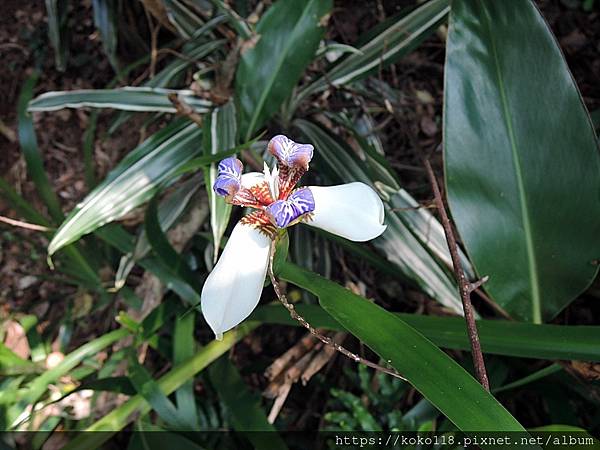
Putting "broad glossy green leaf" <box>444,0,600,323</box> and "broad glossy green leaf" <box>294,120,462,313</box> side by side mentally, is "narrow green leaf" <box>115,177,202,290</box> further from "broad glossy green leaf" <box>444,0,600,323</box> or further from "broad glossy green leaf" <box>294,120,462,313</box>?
"broad glossy green leaf" <box>444,0,600,323</box>

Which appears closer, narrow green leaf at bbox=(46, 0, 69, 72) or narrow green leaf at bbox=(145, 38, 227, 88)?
narrow green leaf at bbox=(145, 38, 227, 88)

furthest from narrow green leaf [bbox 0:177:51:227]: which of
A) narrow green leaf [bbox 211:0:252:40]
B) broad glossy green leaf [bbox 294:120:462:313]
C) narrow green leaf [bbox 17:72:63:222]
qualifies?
broad glossy green leaf [bbox 294:120:462:313]

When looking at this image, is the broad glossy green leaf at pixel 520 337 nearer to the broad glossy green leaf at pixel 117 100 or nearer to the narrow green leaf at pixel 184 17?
the broad glossy green leaf at pixel 117 100

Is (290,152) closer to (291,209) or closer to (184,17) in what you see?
(291,209)

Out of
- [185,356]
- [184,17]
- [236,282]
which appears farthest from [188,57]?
[236,282]

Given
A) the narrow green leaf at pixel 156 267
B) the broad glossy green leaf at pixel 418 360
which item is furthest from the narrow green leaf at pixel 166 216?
the broad glossy green leaf at pixel 418 360
